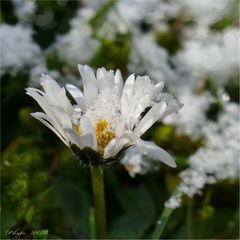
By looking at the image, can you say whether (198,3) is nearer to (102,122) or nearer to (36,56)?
(36,56)

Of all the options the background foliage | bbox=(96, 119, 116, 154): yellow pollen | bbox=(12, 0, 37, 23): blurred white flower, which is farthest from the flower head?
bbox=(12, 0, 37, 23): blurred white flower

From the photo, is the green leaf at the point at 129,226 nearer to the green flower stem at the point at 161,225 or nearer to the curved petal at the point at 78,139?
the green flower stem at the point at 161,225

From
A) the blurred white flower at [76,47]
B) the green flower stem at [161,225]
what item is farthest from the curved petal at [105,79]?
the blurred white flower at [76,47]

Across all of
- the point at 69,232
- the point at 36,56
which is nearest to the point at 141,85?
the point at 69,232

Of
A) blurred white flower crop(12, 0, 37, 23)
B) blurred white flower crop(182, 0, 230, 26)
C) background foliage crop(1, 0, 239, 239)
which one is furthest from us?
blurred white flower crop(182, 0, 230, 26)

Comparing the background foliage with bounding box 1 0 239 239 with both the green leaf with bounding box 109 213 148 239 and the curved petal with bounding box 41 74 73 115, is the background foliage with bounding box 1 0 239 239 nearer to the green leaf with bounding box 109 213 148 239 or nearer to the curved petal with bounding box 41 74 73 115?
the green leaf with bounding box 109 213 148 239

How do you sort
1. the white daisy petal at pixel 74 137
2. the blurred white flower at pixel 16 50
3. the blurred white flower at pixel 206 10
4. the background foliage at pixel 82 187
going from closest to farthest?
the white daisy petal at pixel 74 137 → the background foliage at pixel 82 187 → the blurred white flower at pixel 16 50 → the blurred white flower at pixel 206 10

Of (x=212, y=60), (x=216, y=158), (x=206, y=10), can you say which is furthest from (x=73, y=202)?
(x=206, y=10)
